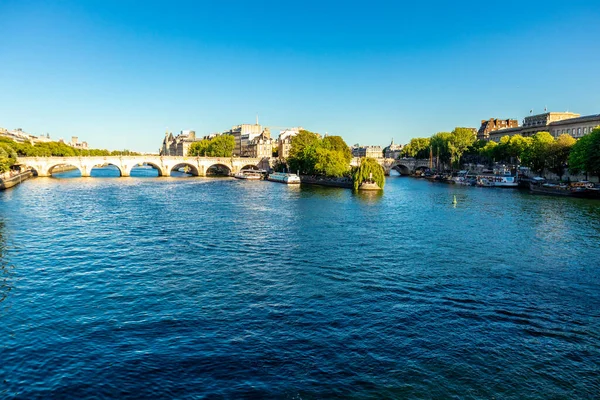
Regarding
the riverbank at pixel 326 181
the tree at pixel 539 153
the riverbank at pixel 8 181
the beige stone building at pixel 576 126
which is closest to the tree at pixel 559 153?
the tree at pixel 539 153

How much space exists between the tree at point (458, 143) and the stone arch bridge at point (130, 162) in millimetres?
50551

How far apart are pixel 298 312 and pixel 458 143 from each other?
11664cm

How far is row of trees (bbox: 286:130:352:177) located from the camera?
295ft

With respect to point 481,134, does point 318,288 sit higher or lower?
lower

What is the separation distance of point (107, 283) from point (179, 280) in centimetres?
323

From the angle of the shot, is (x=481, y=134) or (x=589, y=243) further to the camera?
(x=481, y=134)

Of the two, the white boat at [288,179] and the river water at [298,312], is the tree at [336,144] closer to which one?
the white boat at [288,179]

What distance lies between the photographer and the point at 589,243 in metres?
32.2

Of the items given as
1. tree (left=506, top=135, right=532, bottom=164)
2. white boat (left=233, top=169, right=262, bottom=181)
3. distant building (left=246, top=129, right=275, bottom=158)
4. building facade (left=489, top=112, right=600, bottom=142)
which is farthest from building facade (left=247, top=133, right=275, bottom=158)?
tree (left=506, top=135, right=532, bottom=164)

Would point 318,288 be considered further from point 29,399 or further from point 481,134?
point 481,134

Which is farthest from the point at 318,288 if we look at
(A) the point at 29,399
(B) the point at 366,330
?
(A) the point at 29,399

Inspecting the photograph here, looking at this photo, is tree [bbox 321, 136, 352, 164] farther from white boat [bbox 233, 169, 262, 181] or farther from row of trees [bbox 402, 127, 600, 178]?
row of trees [bbox 402, 127, 600, 178]

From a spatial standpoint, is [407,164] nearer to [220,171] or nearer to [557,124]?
[557,124]

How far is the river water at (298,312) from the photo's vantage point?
1338cm
